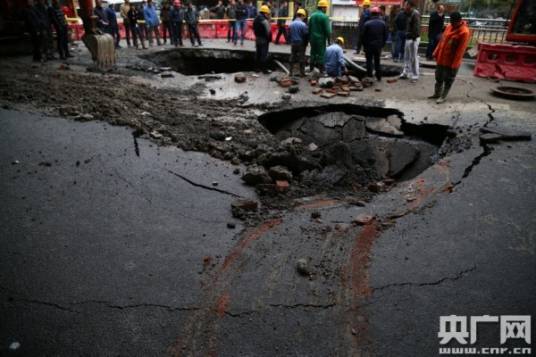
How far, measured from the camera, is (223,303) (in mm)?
2867

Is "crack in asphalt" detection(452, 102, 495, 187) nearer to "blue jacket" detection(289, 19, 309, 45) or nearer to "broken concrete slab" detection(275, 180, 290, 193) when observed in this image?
"broken concrete slab" detection(275, 180, 290, 193)

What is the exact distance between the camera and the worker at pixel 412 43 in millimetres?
9516

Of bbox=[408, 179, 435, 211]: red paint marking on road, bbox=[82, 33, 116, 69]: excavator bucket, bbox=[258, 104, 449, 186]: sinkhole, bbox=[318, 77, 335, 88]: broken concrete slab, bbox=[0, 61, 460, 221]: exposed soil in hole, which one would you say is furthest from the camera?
bbox=[82, 33, 116, 69]: excavator bucket

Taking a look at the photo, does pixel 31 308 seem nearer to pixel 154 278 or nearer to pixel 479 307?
pixel 154 278

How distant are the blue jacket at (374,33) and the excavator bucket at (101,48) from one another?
302 inches

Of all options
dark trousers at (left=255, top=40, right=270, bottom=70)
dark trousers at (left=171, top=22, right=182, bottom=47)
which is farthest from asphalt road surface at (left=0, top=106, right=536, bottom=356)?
dark trousers at (left=171, top=22, right=182, bottom=47)

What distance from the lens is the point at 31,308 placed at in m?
2.76

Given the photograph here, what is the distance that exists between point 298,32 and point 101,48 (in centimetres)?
593

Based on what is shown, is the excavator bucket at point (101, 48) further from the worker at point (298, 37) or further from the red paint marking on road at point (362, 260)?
the red paint marking on road at point (362, 260)

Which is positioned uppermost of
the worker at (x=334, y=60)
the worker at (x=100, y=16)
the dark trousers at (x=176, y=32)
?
the worker at (x=100, y=16)

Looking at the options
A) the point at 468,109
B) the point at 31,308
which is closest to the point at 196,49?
the point at 468,109

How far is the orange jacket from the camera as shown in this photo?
7.17 m

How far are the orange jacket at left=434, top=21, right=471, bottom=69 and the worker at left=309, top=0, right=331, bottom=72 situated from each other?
3.29m

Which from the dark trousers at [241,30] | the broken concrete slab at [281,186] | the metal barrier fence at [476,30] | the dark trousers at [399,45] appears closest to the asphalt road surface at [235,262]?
the broken concrete slab at [281,186]
